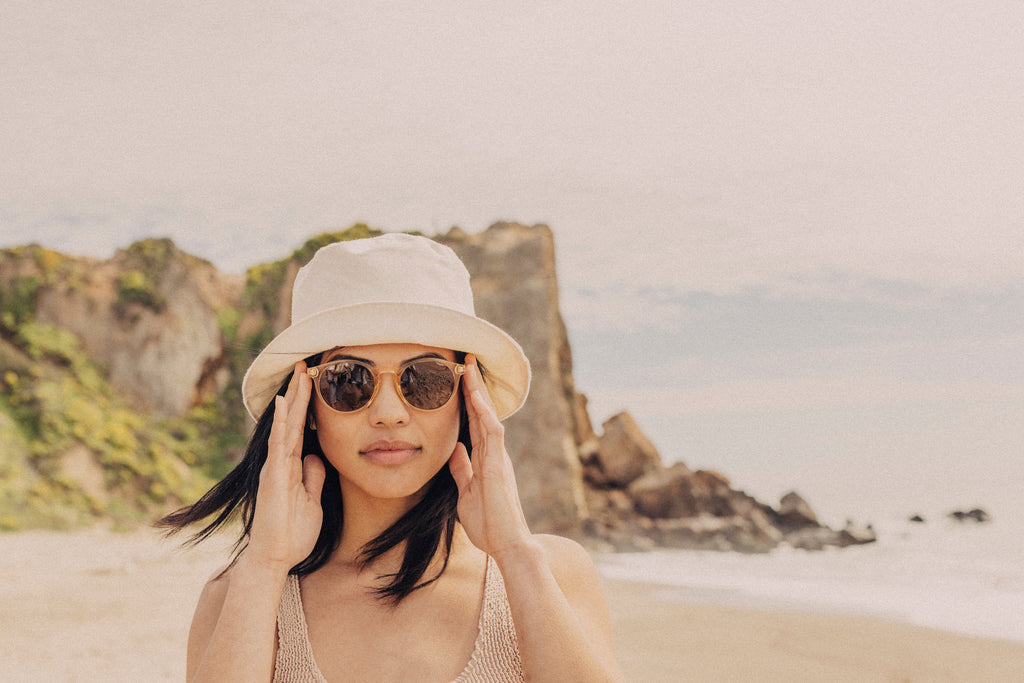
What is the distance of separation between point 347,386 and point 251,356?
746 inches

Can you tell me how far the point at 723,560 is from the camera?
1475 centimetres

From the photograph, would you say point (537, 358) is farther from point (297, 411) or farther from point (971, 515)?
point (297, 411)

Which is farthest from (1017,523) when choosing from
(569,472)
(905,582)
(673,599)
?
(673,599)

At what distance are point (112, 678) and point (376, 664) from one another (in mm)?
5376

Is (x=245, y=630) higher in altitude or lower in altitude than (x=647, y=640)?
higher

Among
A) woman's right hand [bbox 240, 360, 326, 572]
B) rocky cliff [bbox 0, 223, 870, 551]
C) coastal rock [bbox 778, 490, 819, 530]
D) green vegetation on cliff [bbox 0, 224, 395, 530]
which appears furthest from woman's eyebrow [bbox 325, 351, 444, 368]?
coastal rock [bbox 778, 490, 819, 530]

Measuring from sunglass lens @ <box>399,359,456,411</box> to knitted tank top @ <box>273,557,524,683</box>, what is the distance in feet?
1.69

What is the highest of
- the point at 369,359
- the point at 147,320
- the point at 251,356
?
the point at 147,320

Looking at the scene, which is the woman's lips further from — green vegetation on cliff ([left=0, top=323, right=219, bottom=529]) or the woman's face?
green vegetation on cliff ([left=0, top=323, right=219, bottom=529])

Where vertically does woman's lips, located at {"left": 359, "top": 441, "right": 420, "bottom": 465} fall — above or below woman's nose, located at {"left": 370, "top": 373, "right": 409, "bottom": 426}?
below

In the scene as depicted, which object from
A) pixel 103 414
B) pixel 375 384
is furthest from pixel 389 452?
pixel 103 414

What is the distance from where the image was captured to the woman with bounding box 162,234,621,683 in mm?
1924

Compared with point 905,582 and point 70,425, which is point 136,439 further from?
point 905,582

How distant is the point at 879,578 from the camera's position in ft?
42.3
